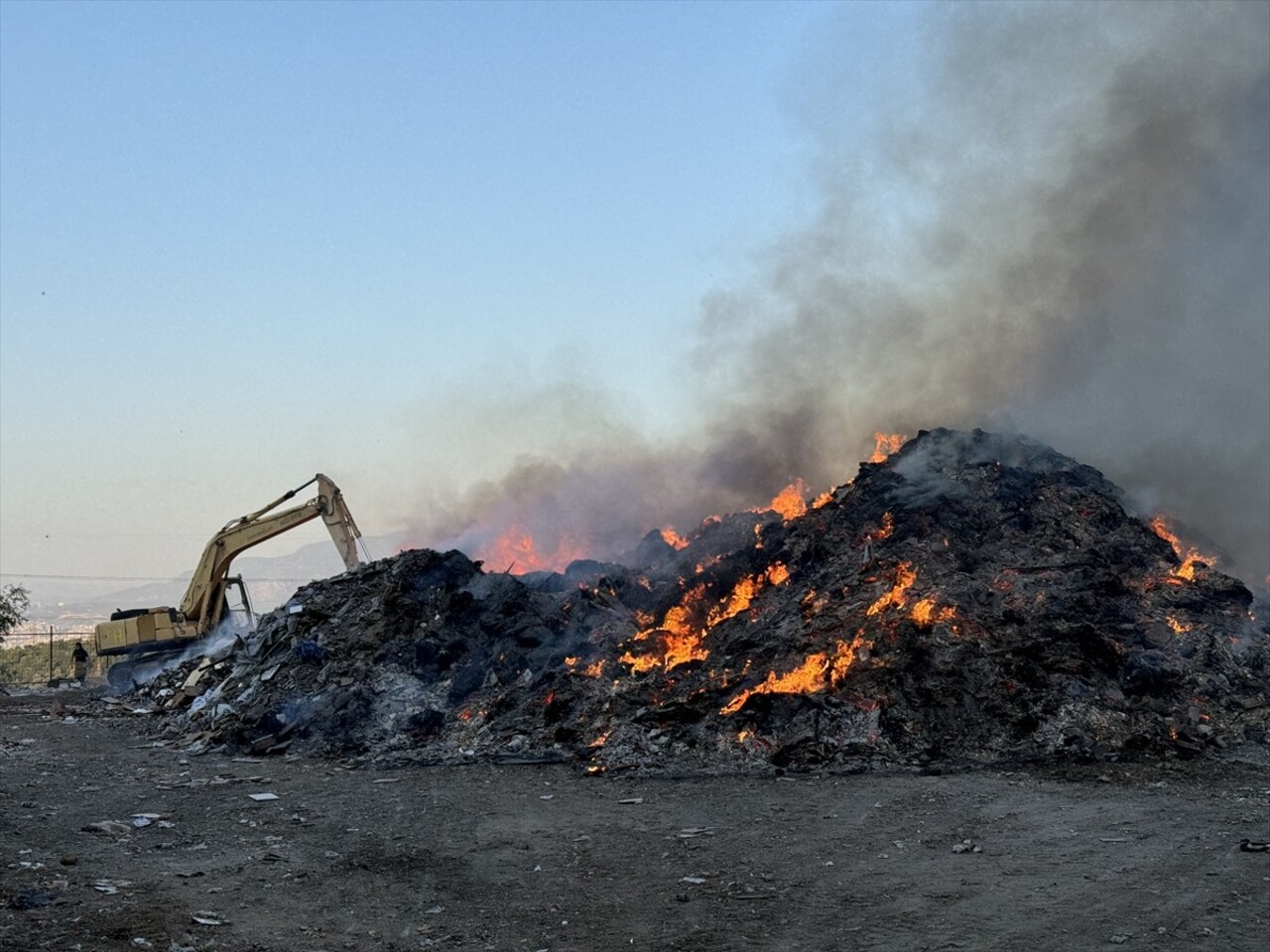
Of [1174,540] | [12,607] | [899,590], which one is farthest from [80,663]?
[1174,540]

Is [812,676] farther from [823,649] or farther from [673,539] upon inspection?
[673,539]

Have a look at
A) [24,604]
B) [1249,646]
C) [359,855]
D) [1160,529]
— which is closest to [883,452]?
[1160,529]

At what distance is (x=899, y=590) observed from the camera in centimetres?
1543

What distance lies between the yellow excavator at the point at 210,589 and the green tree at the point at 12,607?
4971 mm

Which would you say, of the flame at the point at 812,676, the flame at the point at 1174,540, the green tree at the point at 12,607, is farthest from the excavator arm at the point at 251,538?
the flame at the point at 1174,540

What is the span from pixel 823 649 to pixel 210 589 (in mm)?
15617

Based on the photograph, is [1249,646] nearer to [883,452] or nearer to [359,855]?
[883,452]

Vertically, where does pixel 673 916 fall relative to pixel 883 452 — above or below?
below

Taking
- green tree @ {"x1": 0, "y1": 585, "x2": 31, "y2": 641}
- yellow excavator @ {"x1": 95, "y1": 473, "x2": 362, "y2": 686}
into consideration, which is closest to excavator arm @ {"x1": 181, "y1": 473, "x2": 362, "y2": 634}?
yellow excavator @ {"x1": 95, "y1": 473, "x2": 362, "y2": 686}

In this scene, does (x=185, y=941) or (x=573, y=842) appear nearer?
(x=185, y=941)

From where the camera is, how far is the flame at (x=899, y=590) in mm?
15133

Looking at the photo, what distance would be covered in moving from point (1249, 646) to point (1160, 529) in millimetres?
6965

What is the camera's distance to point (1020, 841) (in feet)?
30.3

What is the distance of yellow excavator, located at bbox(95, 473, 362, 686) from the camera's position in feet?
73.5
